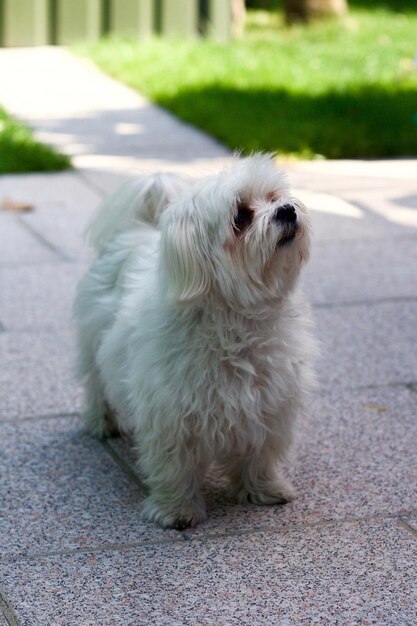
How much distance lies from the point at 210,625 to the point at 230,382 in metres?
0.93

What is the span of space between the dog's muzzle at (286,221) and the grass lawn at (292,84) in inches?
222

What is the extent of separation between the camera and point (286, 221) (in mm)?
3957

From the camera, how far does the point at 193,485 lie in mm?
4352

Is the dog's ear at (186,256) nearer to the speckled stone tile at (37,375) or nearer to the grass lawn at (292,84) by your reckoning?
the speckled stone tile at (37,375)

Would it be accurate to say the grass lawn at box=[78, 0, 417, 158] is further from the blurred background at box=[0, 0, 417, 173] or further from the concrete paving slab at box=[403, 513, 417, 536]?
the concrete paving slab at box=[403, 513, 417, 536]

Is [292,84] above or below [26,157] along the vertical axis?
above

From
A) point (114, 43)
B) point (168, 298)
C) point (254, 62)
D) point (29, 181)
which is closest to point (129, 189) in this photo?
point (168, 298)

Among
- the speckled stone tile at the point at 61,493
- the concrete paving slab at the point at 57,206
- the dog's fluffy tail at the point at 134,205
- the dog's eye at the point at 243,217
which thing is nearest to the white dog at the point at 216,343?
the dog's eye at the point at 243,217

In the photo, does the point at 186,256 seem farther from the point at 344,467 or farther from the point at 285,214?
the point at 344,467

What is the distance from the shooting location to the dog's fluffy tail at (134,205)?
4.80 m

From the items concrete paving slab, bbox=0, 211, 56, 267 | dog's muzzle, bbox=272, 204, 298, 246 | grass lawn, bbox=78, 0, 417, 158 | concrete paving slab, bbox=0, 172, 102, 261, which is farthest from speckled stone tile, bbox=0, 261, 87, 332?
grass lawn, bbox=78, 0, 417, 158

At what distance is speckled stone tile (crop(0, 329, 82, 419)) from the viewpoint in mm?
5426

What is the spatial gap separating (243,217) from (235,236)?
0.07m

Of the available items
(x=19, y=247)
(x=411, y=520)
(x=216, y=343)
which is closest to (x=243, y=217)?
(x=216, y=343)
